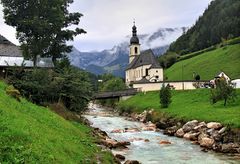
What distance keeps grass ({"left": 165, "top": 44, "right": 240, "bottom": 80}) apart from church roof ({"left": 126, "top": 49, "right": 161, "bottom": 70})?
8.08 metres

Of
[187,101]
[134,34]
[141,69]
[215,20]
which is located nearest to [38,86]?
[187,101]

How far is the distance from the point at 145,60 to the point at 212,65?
27.8m

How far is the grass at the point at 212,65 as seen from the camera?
386ft

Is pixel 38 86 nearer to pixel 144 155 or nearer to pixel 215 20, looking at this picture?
pixel 144 155

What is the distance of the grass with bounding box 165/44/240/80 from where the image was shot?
118m

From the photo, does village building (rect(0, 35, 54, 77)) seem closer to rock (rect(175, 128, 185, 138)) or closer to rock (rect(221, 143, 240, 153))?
rock (rect(175, 128, 185, 138))

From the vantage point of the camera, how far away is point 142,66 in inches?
5650

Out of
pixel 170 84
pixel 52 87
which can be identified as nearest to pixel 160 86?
pixel 170 84

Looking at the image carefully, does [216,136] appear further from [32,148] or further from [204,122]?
[32,148]

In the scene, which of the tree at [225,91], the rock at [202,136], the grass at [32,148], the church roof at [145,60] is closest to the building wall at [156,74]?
the church roof at [145,60]

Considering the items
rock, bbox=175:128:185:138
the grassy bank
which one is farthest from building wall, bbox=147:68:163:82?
rock, bbox=175:128:185:138

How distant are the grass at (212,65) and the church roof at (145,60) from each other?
8078 millimetres

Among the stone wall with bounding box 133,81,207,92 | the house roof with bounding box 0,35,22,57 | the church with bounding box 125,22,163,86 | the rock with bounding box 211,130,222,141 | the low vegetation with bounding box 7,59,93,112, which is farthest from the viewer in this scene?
the church with bounding box 125,22,163,86

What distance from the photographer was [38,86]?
42344 mm
